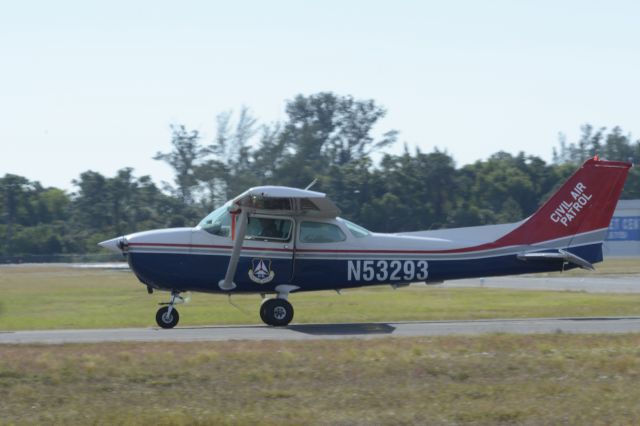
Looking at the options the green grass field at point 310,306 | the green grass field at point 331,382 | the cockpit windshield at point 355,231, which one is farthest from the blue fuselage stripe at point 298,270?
the green grass field at point 331,382

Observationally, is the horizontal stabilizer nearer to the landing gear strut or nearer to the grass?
the grass

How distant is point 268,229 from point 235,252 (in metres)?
0.86

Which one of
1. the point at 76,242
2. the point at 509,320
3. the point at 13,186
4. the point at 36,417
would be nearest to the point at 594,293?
the point at 509,320

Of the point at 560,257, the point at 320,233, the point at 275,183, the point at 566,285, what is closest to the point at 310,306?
the point at 320,233

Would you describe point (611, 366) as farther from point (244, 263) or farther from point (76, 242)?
point (76, 242)

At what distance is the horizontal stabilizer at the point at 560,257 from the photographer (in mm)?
18703

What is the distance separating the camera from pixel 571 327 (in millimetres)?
16594

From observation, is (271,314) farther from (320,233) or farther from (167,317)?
(167,317)

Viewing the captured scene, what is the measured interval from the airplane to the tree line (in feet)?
125

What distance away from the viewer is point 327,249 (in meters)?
18.1

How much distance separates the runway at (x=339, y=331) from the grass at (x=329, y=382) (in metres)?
1.26

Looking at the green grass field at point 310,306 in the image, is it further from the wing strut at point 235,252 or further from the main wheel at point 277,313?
the wing strut at point 235,252

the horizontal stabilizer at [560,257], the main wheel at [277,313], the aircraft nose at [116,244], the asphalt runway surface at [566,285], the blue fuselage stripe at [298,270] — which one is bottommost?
the asphalt runway surface at [566,285]

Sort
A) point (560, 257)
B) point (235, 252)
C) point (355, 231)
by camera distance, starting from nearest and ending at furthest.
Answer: point (235, 252) < point (355, 231) < point (560, 257)
